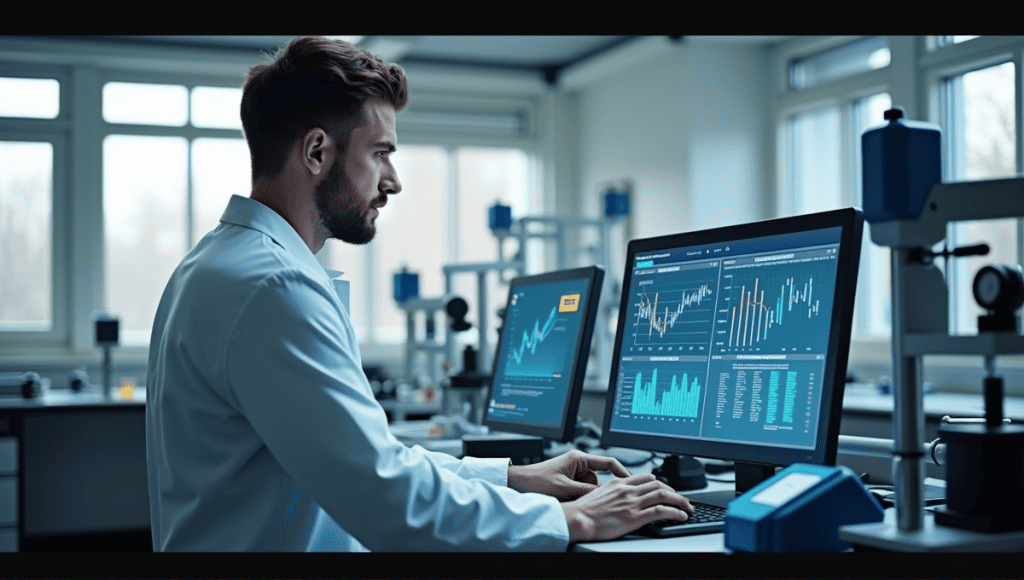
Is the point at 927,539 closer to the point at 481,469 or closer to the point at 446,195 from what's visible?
the point at 481,469

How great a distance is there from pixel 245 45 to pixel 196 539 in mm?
5698

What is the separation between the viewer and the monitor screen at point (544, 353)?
6.04 feet

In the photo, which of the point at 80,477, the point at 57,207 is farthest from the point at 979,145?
the point at 57,207

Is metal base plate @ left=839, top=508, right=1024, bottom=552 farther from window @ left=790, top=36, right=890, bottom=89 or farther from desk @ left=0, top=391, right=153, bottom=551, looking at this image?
window @ left=790, top=36, right=890, bottom=89

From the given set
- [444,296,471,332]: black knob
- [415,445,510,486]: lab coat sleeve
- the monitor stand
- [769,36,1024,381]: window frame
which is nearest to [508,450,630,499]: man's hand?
[415,445,510,486]: lab coat sleeve

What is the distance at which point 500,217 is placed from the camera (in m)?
3.88

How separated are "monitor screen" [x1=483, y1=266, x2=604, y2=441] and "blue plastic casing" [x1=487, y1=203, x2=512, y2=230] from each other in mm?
1708

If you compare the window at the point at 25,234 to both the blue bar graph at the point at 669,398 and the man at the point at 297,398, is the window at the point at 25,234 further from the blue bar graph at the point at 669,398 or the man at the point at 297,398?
the blue bar graph at the point at 669,398

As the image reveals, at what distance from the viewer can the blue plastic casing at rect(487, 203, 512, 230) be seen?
3879 millimetres

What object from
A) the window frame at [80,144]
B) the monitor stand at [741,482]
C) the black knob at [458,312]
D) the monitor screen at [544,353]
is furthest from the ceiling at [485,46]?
the monitor stand at [741,482]

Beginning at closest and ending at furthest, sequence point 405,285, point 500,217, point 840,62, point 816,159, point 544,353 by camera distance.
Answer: point 544,353
point 500,217
point 405,285
point 840,62
point 816,159

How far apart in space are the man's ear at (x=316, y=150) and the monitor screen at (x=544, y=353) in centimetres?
73

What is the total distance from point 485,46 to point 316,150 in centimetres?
535

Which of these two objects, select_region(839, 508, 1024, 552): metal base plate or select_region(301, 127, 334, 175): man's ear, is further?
select_region(301, 127, 334, 175): man's ear
